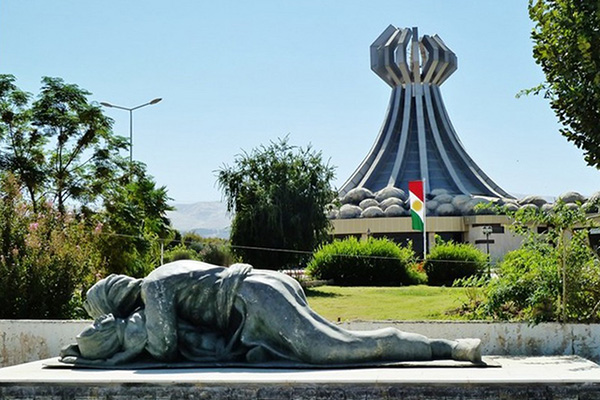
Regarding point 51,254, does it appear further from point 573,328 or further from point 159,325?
point 573,328

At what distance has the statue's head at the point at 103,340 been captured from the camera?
7.13 meters

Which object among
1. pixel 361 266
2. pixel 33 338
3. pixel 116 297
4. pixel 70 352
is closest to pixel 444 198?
pixel 361 266

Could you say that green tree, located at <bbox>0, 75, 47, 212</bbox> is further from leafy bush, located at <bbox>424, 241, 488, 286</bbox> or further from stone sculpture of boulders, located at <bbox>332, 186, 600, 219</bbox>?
stone sculpture of boulders, located at <bbox>332, 186, 600, 219</bbox>

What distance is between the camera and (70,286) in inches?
462

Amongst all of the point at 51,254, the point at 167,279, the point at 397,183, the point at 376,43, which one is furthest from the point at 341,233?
the point at 167,279

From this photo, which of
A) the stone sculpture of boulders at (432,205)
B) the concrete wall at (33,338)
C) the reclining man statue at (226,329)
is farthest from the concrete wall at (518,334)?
the stone sculpture of boulders at (432,205)

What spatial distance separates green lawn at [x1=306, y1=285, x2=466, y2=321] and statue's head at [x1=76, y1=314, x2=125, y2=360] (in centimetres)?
661

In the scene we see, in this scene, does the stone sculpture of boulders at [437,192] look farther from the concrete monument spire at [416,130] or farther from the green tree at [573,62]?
the green tree at [573,62]

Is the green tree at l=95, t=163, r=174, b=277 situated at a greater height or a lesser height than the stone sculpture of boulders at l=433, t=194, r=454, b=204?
lesser

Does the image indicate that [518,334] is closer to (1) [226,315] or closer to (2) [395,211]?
(1) [226,315]

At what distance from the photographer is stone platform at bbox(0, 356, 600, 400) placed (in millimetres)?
6039

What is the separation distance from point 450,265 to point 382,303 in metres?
8.13

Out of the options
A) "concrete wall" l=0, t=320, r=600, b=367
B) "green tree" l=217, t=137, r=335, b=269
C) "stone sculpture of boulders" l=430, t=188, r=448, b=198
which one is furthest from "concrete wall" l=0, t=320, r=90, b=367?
"stone sculpture of boulders" l=430, t=188, r=448, b=198

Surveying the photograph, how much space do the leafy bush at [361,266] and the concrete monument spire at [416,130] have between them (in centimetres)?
3793
